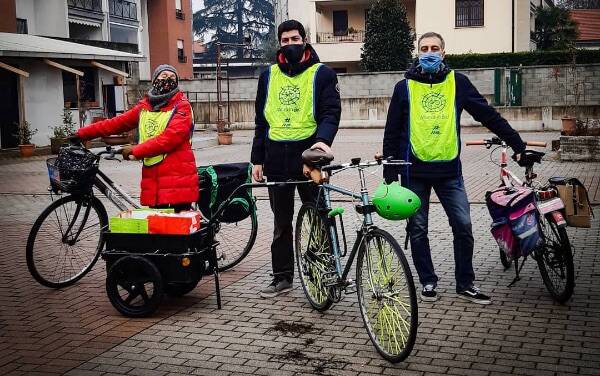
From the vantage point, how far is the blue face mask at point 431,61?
19.3 feet

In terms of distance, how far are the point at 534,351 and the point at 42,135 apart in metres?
24.6

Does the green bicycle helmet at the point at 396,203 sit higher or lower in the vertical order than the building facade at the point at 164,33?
lower

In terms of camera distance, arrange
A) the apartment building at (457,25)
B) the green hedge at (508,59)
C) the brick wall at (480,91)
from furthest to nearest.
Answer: the apartment building at (457,25) → the green hedge at (508,59) → the brick wall at (480,91)

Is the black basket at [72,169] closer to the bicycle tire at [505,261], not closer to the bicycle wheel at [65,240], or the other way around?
the bicycle wheel at [65,240]

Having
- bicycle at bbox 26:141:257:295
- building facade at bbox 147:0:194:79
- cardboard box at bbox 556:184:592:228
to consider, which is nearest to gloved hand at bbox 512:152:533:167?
cardboard box at bbox 556:184:592:228

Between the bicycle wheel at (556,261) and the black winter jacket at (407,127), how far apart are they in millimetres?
712

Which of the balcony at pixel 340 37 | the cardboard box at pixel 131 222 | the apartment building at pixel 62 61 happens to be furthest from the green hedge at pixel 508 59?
the cardboard box at pixel 131 222

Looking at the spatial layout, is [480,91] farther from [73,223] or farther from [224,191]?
[73,223]

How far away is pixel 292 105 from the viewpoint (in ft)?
20.2

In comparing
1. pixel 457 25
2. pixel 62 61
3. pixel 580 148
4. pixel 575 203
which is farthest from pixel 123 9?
pixel 575 203

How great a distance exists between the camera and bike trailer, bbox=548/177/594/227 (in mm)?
5852

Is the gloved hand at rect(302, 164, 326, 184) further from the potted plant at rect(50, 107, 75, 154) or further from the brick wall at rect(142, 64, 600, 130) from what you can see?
the brick wall at rect(142, 64, 600, 130)

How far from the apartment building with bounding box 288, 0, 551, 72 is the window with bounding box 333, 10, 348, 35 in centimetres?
61

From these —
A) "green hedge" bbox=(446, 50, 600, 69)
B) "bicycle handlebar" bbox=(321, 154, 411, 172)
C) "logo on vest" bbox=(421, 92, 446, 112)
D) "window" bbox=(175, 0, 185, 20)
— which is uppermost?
"window" bbox=(175, 0, 185, 20)
